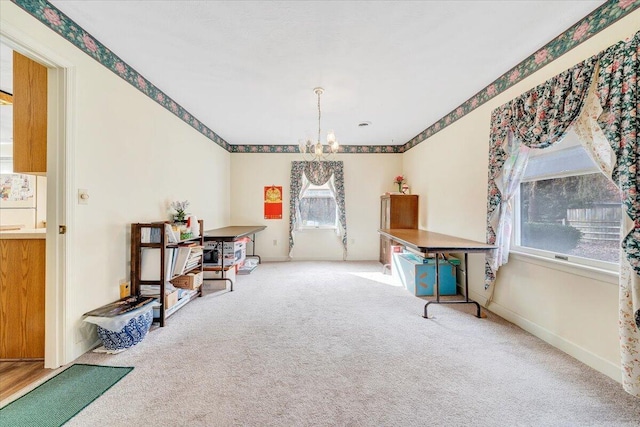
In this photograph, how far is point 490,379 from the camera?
5.56 ft

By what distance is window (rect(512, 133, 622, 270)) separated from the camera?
1.78 meters

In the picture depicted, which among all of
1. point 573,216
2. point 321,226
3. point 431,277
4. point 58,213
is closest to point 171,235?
point 58,213

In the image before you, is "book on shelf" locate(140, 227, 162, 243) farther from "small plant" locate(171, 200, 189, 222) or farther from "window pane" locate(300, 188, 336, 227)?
"window pane" locate(300, 188, 336, 227)

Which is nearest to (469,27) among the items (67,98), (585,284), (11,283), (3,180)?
(585,284)

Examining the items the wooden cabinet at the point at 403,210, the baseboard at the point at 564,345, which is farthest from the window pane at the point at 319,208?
the baseboard at the point at 564,345

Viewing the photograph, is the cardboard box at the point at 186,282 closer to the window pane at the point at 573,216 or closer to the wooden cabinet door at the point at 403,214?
the wooden cabinet door at the point at 403,214

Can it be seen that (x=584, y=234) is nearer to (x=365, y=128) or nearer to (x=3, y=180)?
(x=365, y=128)

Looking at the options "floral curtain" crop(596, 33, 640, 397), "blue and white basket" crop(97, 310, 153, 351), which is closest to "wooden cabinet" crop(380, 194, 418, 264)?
"floral curtain" crop(596, 33, 640, 397)

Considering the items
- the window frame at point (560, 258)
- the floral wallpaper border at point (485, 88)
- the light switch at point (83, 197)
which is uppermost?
the floral wallpaper border at point (485, 88)

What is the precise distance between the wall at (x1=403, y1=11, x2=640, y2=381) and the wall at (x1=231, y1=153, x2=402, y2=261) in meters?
1.37

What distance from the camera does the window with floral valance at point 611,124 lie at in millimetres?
1442

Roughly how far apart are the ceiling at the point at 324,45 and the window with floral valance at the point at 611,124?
18.1 inches

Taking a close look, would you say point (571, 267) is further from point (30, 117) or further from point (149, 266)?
point (30, 117)

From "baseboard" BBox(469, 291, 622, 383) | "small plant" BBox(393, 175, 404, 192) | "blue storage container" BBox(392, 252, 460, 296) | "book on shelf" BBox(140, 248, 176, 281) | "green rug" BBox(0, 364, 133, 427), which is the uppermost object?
"small plant" BBox(393, 175, 404, 192)
